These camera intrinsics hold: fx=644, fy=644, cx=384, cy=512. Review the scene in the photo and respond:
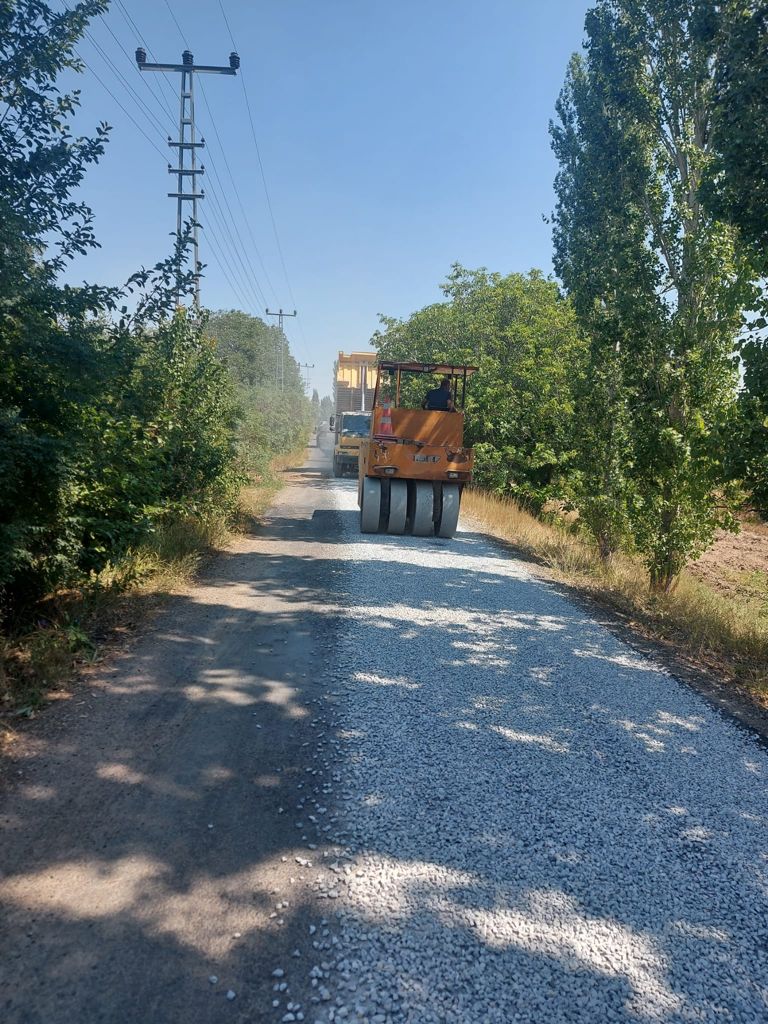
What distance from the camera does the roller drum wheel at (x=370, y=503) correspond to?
467 inches

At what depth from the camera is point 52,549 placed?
5.20 m

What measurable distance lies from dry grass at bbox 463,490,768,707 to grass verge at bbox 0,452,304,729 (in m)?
5.31

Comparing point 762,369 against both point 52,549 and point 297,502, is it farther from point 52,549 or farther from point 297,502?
point 297,502

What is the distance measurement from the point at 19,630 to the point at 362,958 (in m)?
4.07

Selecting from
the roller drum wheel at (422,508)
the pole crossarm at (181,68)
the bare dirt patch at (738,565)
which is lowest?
the bare dirt patch at (738,565)

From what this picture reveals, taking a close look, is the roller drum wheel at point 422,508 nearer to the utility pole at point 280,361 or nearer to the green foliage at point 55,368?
the green foliage at point 55,368

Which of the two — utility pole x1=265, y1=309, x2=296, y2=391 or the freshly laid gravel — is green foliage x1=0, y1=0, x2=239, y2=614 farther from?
utility pole x1=265, y1=309, x2=296, y2=391

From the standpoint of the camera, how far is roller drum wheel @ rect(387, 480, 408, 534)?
12.1 metres

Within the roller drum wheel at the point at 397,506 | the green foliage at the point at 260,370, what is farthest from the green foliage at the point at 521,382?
the green foliage at the point at 260,370

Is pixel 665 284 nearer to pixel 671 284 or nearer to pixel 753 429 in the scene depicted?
pixel 671 284

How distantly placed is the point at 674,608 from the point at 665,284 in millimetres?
4470

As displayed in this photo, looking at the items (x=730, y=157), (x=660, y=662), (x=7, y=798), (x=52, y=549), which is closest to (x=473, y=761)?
(x=7, y=798)

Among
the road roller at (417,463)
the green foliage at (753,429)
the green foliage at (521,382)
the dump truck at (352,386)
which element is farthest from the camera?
the dump truck at (352,386)

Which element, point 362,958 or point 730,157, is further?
point 730,157
